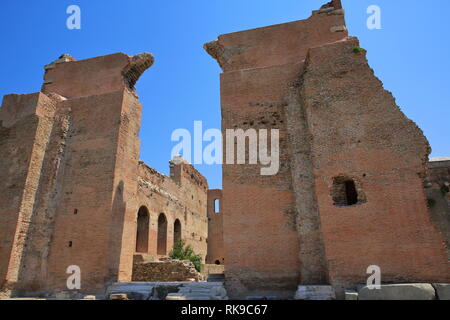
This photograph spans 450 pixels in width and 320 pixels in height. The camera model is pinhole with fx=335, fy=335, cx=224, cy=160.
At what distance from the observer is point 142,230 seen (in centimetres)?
1576

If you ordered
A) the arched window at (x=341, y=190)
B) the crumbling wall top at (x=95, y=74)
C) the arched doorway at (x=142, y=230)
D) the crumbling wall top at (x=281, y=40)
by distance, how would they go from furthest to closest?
the arched doorway at (x=142, y=230)
the crumbling wall top at (x=95, y=74)
the crumbling wall top at (x=281, y=40)
the arched window at (x=341, y=190)

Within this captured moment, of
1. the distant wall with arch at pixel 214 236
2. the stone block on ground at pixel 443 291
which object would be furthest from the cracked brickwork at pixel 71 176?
the distant wall with arch at pixel 214 236

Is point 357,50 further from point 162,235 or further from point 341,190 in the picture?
point 162,235

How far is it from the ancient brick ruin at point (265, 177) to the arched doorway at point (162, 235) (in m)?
5.51

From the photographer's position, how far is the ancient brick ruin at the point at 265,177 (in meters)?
7.30

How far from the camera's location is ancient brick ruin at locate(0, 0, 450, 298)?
7.30 metres

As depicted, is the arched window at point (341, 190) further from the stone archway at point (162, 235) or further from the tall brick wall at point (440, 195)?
the stone archway at point (162, 235)

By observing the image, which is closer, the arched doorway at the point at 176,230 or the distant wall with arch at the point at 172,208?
the distant wall with arch at the point at 172,208

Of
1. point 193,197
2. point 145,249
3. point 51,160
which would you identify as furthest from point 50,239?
point 193,197

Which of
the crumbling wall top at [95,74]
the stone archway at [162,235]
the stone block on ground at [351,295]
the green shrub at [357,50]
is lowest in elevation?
the stone block on ground at [351,295]

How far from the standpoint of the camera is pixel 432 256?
6746mm

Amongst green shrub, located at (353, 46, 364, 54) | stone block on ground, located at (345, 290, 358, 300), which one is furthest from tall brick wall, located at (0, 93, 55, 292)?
green shrub, located at (353, 46, 364, 54)

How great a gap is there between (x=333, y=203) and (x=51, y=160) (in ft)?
28.2
